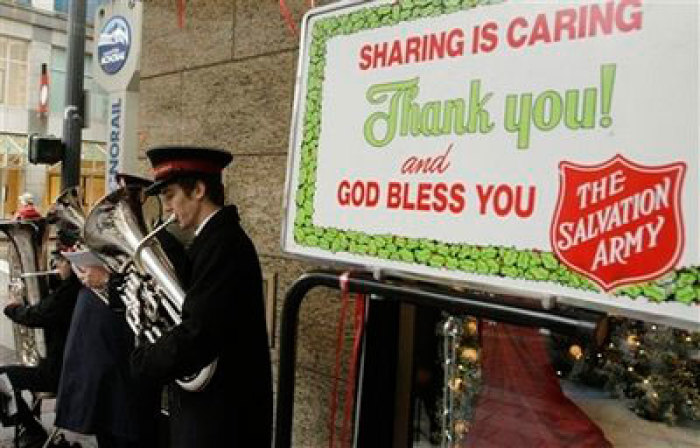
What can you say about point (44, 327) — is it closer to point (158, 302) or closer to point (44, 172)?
point (158, 302)

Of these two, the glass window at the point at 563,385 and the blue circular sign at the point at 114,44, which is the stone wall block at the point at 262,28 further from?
the blue circular sign at the point at 114,44

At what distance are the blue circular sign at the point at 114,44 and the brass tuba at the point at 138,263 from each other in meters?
3.79

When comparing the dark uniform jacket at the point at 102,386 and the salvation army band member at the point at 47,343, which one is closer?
the dark uniform jacket at the point at 102,386

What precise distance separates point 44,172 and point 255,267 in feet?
94.2

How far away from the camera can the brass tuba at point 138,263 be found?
3100 millimetres

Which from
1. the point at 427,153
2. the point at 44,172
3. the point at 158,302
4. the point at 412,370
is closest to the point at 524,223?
the point at 427,153

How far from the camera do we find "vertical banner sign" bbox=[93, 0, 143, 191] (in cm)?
714

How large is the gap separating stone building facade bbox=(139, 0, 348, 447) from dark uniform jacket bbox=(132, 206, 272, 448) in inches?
38.0

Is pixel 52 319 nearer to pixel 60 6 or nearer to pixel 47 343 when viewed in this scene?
pixel 47 343

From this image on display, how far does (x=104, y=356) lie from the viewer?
4230mm

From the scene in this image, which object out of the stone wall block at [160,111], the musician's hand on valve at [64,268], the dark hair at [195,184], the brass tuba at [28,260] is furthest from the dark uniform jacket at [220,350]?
the brass tuba at [28,260]

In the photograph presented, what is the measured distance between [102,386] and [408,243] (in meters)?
2.91

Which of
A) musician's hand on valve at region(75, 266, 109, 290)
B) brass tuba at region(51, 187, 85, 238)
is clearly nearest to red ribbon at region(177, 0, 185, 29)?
brass tuba at region(51, 187, 85, 238)

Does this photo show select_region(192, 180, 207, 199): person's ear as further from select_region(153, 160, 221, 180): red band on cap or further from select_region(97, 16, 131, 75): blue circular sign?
select_region(97, 16, 131, 75): blue circular sign
